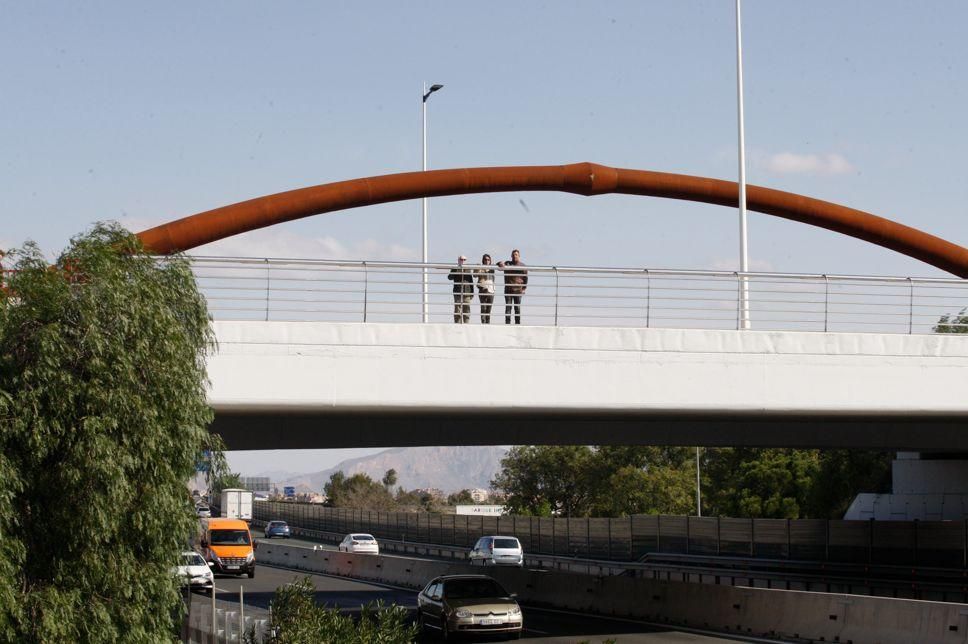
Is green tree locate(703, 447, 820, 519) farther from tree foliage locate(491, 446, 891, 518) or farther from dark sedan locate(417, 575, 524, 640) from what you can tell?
dark sedan locate(417, 575, 524, 640)

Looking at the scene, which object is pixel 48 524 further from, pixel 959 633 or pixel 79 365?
pixel 959 633

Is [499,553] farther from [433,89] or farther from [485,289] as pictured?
[485,289]

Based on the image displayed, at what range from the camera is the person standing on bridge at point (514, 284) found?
23625 mm

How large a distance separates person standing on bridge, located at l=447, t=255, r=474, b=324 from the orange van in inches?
1196

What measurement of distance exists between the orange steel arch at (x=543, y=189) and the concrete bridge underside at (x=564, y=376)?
1236 cm

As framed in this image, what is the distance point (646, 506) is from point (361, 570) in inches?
2366

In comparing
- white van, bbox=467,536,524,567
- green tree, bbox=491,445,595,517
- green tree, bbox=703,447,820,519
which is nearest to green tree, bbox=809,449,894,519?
green tree, bbox=703,447,820,519

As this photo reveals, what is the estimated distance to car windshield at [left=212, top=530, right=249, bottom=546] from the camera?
176 ft

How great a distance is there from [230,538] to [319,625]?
36.4 metres

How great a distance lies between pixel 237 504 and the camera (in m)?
87.5

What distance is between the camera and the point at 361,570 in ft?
180

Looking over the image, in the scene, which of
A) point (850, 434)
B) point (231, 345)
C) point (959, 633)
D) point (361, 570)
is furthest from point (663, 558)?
point (231, 345)

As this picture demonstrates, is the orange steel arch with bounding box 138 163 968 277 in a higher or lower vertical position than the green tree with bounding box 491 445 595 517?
higher

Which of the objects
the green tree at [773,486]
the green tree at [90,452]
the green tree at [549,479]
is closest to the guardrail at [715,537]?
the green tree at [773,486]
